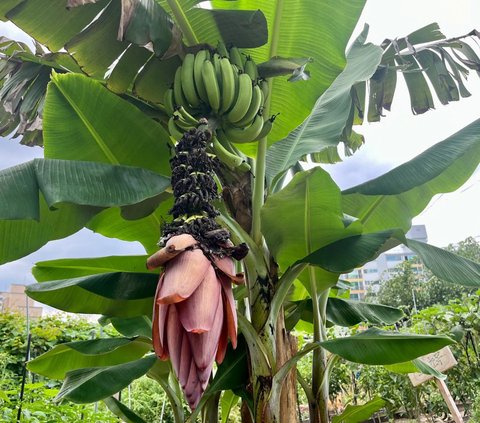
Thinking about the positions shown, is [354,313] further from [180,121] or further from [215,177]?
[180,121]

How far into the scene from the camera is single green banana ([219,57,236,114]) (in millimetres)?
973

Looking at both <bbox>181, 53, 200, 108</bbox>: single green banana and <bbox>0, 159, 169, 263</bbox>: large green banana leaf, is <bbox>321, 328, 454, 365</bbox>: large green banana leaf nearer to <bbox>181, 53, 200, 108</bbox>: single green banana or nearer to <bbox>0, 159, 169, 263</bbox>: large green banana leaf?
<bbox>0, 159, 169, 263</bbox>: large green banana leaf

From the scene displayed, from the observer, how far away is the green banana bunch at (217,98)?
97 cm

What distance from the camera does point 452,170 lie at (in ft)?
4.07

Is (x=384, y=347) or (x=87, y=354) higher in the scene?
(x=87, y=354)

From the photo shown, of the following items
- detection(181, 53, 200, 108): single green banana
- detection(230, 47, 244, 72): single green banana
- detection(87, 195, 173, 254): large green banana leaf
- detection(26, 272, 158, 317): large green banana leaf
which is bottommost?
detection(26, 272, 158, 317): large green banana leaf

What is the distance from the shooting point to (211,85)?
96 cm

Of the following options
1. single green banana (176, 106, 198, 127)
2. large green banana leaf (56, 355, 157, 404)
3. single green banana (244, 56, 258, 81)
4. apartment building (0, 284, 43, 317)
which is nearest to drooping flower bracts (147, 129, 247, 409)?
single green banana (176, 106, 198, 127)

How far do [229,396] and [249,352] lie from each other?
54 centimetres

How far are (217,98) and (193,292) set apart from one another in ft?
1.81

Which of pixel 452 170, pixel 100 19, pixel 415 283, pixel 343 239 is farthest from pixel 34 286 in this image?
pixel 415 283

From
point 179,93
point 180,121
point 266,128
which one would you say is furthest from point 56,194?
point 266,128

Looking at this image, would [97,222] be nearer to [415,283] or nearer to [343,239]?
[343,239]

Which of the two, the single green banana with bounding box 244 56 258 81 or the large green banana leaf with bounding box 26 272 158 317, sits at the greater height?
the single green banana with bounding box 244 56 258 81
